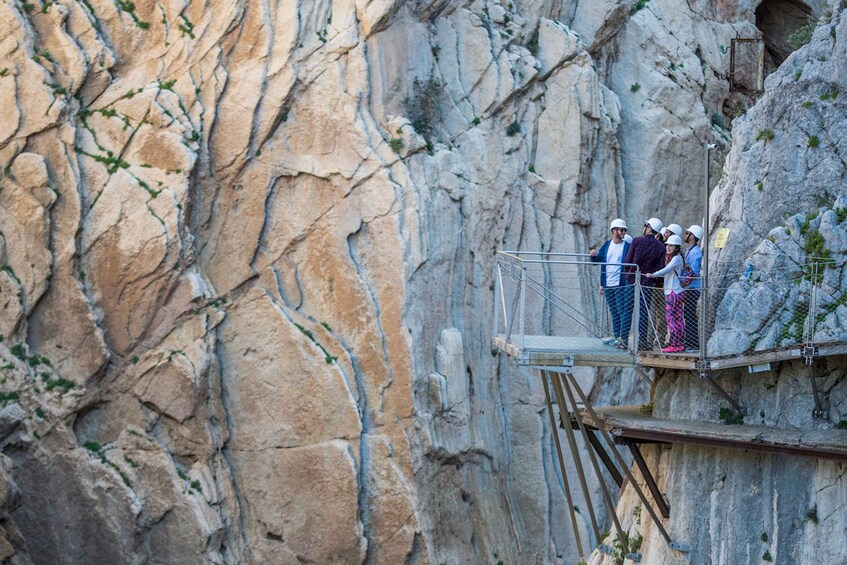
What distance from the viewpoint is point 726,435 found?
1631 cm

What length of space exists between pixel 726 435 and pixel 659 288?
239 centimetres

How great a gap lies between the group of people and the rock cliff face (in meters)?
9.67

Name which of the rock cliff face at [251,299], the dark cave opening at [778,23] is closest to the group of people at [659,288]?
the rock cliff face at [251,299]

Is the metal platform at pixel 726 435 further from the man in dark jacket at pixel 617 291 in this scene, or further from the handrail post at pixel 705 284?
the man in dark jacket at pixel 617 291

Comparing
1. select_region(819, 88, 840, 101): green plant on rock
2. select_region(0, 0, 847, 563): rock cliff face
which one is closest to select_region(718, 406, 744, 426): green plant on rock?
select_region(819, 88, 840, 101): green plant on rock

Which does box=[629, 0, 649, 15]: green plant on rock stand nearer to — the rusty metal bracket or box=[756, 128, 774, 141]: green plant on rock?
box=[756, 128, 774, 141]: green plant on rock

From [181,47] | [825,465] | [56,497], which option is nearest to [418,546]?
[56,497]

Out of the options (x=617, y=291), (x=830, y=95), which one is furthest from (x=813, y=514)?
(x=830, y=95)

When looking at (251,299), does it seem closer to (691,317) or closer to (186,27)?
(186,27)

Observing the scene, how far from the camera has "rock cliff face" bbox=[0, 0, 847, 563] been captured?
Result: 27.8 meters

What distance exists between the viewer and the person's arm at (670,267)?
59.0 feet

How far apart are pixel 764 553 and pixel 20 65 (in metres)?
19.0

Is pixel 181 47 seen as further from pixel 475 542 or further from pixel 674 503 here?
pixel 674 503

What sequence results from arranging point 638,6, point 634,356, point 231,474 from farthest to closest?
point 638,6 → point 231,474 → point 634,356
